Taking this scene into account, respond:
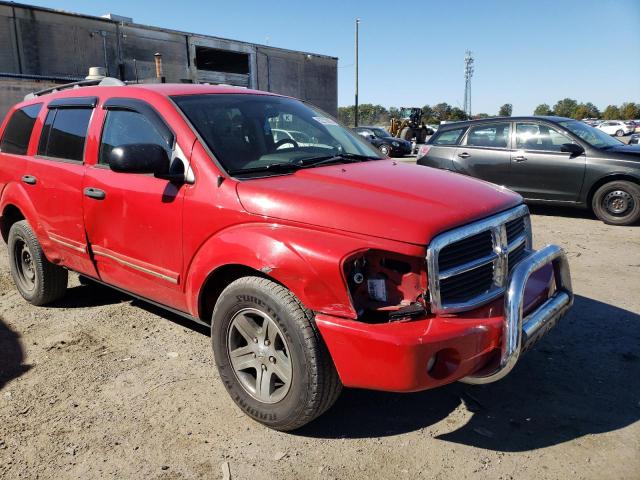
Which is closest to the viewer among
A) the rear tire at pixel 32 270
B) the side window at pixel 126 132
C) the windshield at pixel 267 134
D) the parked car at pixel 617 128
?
the windshield at pixel 267 134

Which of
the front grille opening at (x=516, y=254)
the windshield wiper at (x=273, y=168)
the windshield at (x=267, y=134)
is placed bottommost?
the front grille opening at (x=516, y=254)

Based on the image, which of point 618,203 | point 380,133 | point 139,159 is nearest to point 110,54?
point 380,133

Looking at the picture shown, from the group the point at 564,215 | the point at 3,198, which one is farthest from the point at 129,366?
the point at 564,215

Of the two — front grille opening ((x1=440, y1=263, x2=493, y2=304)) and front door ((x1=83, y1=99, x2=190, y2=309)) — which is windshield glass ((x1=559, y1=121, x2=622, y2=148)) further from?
front door ((x1=83, y1=99, x2=190, y2=309))

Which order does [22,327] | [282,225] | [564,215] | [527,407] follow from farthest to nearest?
[564,215]
[22,327]
[527,407]
[282,225]

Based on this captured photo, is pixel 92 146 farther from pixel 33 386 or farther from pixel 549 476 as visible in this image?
pixel 549 476

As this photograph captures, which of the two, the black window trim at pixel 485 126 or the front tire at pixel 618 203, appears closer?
the front tire at pixel 618 203

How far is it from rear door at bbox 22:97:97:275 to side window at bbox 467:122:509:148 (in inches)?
268

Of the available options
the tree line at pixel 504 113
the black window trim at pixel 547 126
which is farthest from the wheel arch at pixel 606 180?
the tree line at pixel 504 113

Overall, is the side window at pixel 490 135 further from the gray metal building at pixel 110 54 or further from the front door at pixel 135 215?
the gray metal building at pixel 110 54

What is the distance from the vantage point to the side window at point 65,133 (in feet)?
12.8

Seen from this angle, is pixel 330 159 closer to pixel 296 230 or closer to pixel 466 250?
pixel 296 230

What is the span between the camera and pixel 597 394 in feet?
10.2

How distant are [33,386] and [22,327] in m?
1.15
